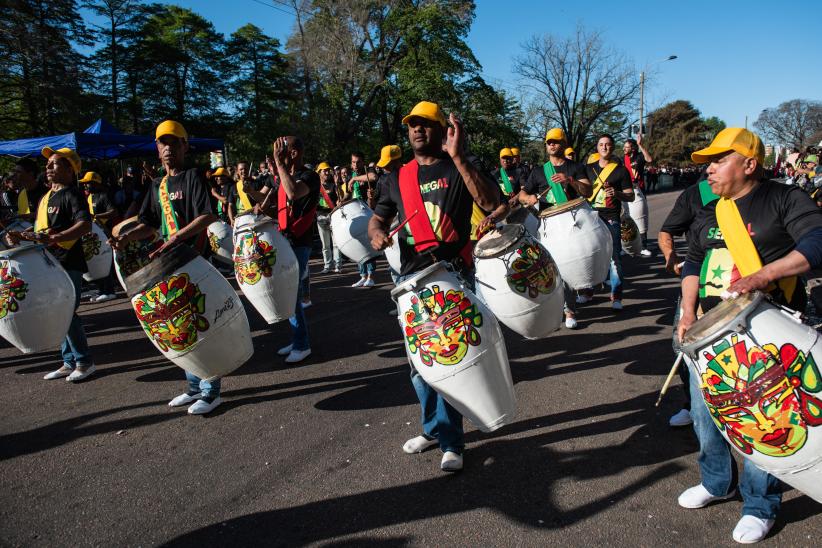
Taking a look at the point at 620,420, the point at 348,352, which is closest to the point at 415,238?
the point at 620,420

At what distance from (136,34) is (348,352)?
33.8 metres

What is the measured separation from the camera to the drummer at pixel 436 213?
3111 mm

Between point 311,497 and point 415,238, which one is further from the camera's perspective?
point 415,238

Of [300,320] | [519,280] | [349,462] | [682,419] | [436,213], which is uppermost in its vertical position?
[436,213]

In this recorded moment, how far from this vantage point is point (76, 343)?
16.7 feet

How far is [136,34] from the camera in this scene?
103 ft

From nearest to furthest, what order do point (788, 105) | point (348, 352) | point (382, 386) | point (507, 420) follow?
point (507, 420) → point (382, 386) → point (348, 352) → point (788, 105)

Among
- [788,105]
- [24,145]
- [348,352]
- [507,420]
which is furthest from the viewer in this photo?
[788,105]

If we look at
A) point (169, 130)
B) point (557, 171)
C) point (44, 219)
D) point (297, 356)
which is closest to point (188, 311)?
point (169, 130)

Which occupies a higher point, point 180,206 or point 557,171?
point 557,171

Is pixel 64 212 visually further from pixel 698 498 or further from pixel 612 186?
pixel 612 186

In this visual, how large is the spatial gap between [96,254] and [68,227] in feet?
10.9

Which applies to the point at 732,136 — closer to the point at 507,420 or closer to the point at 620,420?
the point at 507,420

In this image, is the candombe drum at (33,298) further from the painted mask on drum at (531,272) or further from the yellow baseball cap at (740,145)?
the yellow baseball cap at (740,145)
